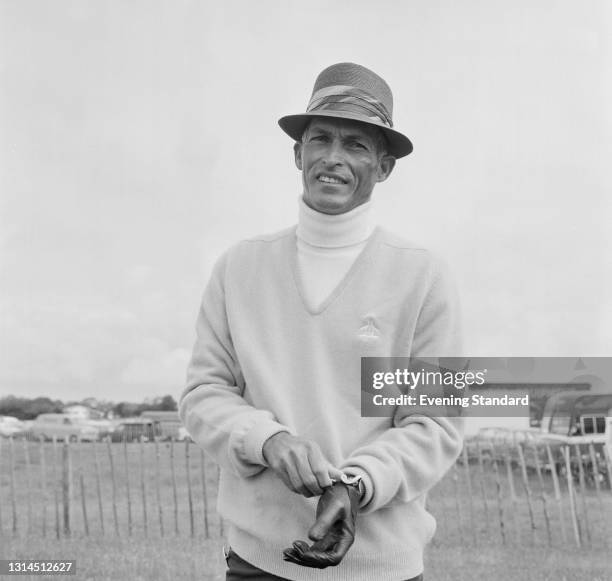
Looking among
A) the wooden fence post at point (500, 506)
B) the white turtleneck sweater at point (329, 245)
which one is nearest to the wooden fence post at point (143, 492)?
the wooden fence post at point (500, 506)

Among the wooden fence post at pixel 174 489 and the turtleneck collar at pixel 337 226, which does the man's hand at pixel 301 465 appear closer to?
the turtleneck collar at pixel 337 226

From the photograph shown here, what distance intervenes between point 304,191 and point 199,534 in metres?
3.54

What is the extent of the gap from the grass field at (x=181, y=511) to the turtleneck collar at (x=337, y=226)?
2880mm

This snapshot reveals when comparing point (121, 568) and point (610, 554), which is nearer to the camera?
point (121, 568)

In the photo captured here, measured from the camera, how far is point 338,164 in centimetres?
148

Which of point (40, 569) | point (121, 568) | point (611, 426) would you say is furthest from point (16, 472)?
point (611, 426)

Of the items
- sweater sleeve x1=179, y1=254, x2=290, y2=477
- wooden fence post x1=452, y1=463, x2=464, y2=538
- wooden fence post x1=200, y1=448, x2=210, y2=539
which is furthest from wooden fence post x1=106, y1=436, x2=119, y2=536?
sweater sleeve x1=179, y1=254, x2=290, y2=477

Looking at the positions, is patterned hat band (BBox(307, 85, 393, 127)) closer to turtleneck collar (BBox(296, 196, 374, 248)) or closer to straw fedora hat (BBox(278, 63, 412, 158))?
straw fedora hat (BBox(278, 63, 412, 158))

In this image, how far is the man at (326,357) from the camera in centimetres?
138

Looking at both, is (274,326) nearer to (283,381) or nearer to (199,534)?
(283,381)

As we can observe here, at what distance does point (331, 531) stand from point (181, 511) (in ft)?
12.5

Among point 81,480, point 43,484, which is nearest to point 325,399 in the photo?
point 81,480

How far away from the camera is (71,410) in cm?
335

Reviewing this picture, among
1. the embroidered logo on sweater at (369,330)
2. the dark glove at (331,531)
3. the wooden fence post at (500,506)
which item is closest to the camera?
the dark glove at (331,531)
